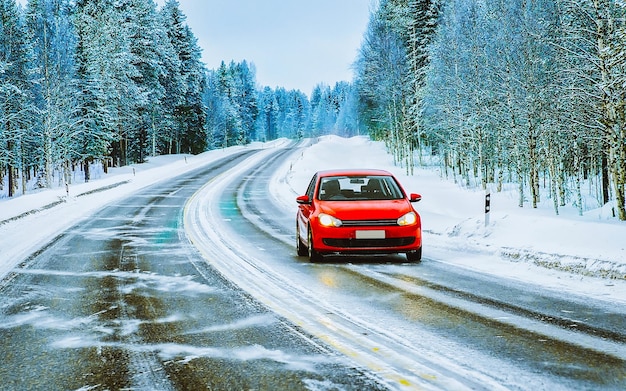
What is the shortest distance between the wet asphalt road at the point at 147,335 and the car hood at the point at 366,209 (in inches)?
90.4

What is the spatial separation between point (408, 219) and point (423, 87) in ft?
111

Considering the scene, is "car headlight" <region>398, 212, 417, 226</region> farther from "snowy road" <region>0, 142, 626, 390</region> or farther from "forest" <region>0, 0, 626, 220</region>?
"forest" <region>0, 0, 626, 220</region>

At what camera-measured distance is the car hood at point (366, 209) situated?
9.44 m

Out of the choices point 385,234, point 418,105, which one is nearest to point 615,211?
point 385,234

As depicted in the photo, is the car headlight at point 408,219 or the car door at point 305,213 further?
the car door at point 305,213

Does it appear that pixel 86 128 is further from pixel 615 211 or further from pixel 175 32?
pixel 615 211

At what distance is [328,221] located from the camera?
9547 millimetres

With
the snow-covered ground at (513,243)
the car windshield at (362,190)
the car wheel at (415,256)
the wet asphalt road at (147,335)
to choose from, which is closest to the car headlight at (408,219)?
the car wheel at (415,256)

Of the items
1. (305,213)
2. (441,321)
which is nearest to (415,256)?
(305,213)

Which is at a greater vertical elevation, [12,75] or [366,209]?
[12,75]

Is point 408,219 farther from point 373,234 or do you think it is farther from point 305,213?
point 305,213

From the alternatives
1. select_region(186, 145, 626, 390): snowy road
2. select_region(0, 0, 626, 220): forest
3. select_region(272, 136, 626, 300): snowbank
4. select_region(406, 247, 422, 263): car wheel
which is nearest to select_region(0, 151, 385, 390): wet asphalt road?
select_region(186, 145, 626, 390): snowy road

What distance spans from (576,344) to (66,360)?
4087mm

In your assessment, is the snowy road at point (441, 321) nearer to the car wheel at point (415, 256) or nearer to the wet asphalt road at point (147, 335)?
the car wheel at point (415, 256)
